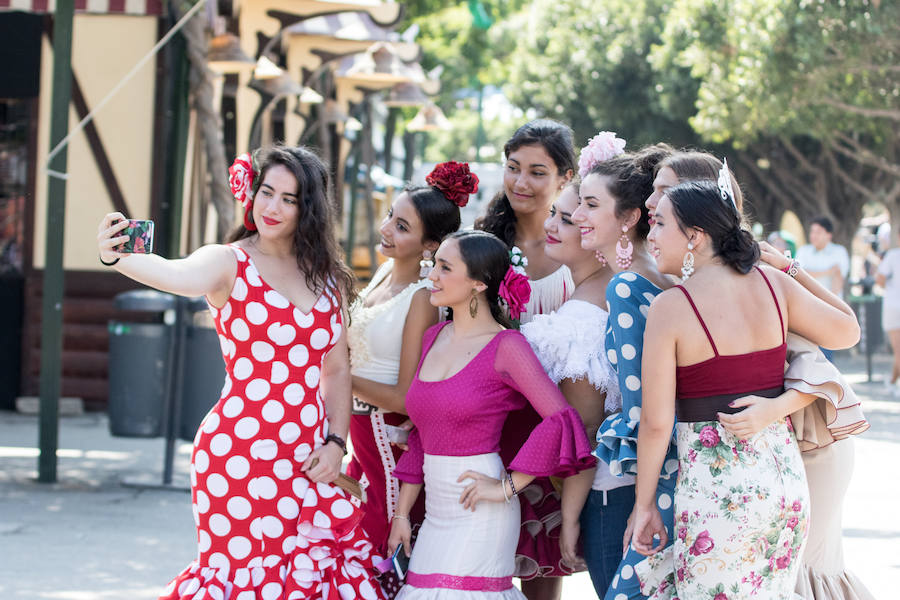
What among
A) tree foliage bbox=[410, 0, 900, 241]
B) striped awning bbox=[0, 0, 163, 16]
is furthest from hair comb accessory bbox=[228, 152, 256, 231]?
tree foliage bbox=[410, 0, 900, 241]

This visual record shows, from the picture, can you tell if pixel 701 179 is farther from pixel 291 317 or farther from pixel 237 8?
pixel 237 8

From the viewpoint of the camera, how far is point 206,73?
33.2ft

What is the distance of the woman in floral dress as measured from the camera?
3309 mm

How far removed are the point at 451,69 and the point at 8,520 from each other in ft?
79.8

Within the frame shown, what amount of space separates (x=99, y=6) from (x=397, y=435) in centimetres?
491

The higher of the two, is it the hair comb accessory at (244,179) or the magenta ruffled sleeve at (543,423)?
the hair comb accessory at (244,179)

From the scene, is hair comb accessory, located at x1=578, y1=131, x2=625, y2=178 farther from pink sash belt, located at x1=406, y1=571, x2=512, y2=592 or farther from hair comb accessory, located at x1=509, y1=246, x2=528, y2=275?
pink sash belt, located at x1=406, y1=571, x2=512, y2=592

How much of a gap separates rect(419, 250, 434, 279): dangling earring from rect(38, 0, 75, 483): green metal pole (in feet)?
13.1

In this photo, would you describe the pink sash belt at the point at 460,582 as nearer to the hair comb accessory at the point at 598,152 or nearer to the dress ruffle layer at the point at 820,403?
the dress ruffle layer at the point at 820,403

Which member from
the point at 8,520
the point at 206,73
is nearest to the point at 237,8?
the point at 206,73

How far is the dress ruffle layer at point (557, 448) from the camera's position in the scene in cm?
366

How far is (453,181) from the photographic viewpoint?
439cm

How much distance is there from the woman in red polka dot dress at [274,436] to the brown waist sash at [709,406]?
1179 mm

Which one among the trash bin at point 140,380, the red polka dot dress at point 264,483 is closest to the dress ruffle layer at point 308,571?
the red polka dot dress at point 264,483
